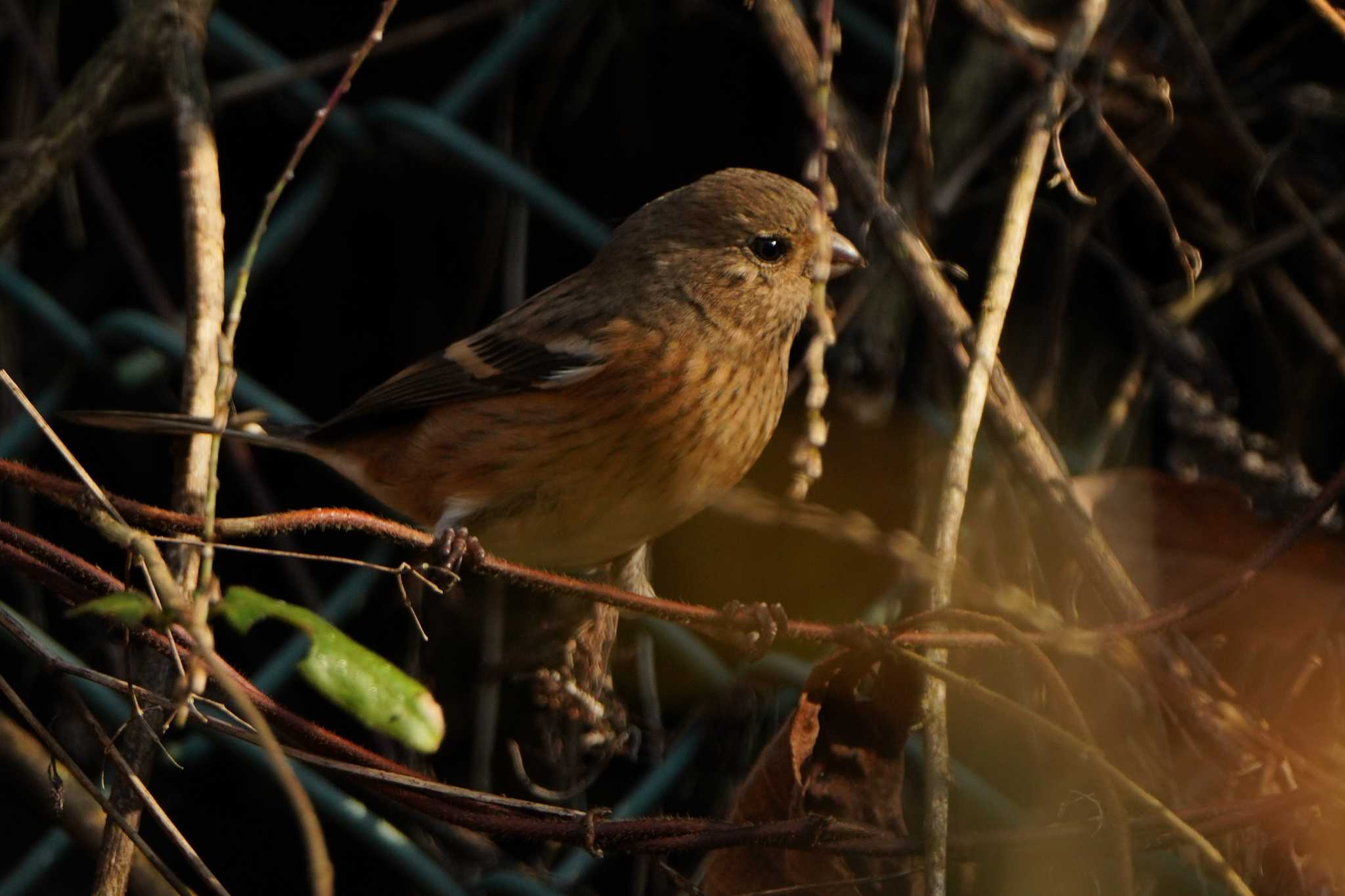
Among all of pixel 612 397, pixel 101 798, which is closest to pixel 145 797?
pixel 101 798

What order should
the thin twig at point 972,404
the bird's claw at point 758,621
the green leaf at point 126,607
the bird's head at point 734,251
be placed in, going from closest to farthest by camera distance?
1. the green leaf at point 126,607
2. the thin twig at point 972,404
3. the bird's claw at point 758,621
4. the bird's head at point 734,251

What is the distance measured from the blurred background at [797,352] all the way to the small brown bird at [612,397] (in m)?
0.15

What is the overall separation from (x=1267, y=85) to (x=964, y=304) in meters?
0.78

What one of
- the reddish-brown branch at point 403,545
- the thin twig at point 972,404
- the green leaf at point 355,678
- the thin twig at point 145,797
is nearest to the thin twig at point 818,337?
the reddish-brown branch at point 403,545

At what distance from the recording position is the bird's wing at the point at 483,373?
8.39 feet

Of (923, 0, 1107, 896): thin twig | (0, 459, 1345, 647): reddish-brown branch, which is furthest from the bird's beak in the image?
(0, 459, 1345, 647): reddish-brown branch

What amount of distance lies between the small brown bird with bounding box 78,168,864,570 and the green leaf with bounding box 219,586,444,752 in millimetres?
1012

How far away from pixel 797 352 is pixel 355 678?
205 centimetres

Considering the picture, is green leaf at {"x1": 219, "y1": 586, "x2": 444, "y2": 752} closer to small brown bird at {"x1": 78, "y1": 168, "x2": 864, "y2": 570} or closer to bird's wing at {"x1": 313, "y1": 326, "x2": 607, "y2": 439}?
small brown bird at {"x1": 78, "y1": 168, "x2": 864, "y2": 570}

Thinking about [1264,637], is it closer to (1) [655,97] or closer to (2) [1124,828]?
(2) [1124,828]

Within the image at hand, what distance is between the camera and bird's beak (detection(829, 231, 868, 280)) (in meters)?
2.52

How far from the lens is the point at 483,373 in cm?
267

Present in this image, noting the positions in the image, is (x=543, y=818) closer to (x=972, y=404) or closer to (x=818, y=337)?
(x=818, y=337)

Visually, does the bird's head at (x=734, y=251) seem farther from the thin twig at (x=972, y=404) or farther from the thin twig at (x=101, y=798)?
the thin twig at (x=101, y=798)
